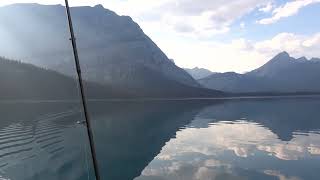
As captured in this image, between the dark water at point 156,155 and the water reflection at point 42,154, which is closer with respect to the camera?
the water reflection at point 42,154

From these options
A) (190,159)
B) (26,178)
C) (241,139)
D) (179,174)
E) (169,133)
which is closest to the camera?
(26,178)

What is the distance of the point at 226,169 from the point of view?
148 feet

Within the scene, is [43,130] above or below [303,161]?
above

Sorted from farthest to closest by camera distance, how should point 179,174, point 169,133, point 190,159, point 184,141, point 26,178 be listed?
point 169,133
point 184,141
point 190,159
point 179,174
point 26,178

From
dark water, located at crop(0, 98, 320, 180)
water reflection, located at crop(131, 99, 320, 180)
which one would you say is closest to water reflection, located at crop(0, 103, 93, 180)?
dark water, located at crop(0, 98, 320, 180)

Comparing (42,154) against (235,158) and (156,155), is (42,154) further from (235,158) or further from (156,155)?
(235,158)

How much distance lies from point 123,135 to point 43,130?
16247 millimetres

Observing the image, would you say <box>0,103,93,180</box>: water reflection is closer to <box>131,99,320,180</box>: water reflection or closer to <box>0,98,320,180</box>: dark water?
<box>0,98,320,180</box>: dark water

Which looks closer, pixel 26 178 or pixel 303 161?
pixel 26 178

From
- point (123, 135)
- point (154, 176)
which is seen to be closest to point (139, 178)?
point (154, 176)

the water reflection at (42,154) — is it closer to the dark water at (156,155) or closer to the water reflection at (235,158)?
the dark water at (156,155)

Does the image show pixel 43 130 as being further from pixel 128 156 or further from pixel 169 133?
pixel 128 156

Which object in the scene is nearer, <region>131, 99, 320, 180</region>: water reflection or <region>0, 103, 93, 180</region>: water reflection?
<region>0, 103, 93, 180</region>: water reflection

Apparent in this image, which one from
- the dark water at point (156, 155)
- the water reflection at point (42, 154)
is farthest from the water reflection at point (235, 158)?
the water reflection at point (42, 154)
